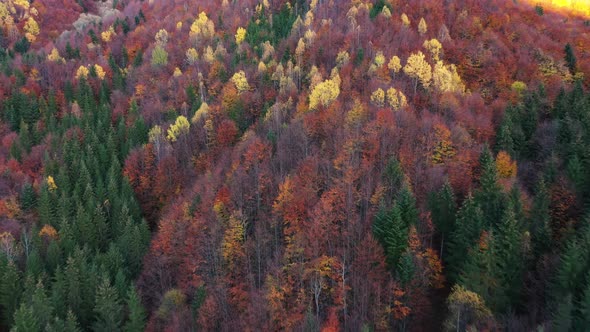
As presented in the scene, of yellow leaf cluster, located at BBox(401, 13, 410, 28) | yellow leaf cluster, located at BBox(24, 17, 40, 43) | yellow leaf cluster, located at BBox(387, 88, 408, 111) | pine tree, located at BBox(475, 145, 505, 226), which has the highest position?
pine tree, located at BBox(475, 145, 505, 226)

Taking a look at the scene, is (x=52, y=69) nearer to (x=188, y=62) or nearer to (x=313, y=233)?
(x=188, y=62)

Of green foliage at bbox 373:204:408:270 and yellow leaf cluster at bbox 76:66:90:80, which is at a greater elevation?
green foliage at bbox 373:204:408:270

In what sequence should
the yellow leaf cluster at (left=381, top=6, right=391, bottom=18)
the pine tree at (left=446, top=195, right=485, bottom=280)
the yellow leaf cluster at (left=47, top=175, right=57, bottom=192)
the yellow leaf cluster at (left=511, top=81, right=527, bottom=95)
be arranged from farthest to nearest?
the yellow leaf cluster at (left=381, top=6, right=391, bottom=18), the yellow leaf cluster at (left=511, top=81, right=527, bottom=95), the yellow leaf cluster at (left=47, top=175, right=57, bottom=192), the pine tree at (left=446, top=195, right=485, bottom=280)

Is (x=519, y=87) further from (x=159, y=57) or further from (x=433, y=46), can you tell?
(x=159, y=57)

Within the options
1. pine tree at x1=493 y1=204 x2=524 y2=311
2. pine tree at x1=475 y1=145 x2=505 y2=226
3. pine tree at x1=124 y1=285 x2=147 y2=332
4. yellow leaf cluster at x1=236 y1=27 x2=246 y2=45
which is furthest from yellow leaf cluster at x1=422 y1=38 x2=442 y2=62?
pine tree at x1=124 y1=285 x2=147 y2=332

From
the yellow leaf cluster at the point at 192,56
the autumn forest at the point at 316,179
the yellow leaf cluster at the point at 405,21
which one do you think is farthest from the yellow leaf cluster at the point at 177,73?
the yellow leaf cluster at the point at 405,21

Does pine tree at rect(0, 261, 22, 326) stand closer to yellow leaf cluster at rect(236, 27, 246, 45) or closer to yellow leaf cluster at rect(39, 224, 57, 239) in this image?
yellow leaf cluster at rect(39, 224, 57, 239)

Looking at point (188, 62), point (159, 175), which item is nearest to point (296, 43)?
point (188, 62)

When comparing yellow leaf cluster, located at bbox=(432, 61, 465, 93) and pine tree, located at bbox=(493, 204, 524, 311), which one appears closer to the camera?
pine tree, located at bbox=(493, 204, 524, 311)
